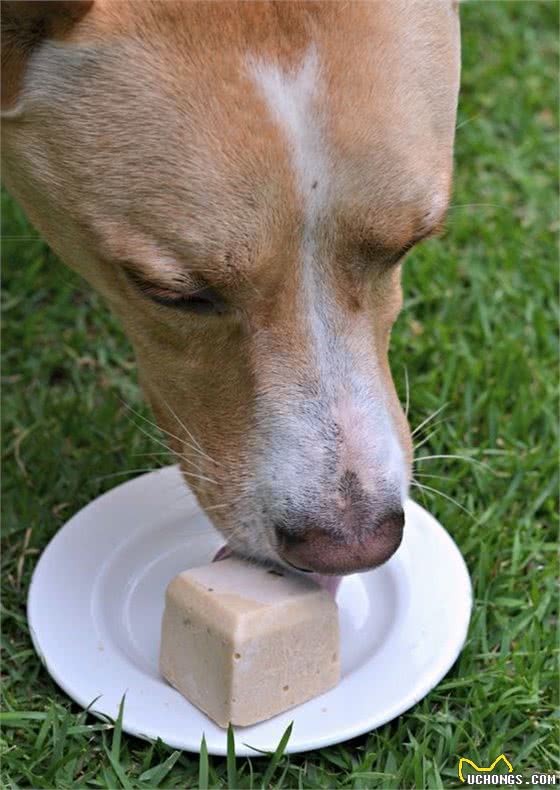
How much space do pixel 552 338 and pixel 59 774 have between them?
2511 millimetres

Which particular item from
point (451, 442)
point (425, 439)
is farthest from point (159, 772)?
point (451, 442)

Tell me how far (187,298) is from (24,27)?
0.77 meters

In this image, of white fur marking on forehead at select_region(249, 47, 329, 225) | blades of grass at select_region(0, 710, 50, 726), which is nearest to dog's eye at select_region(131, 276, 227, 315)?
white fur marking on forehead at select_region(249, 47, 329, 225)

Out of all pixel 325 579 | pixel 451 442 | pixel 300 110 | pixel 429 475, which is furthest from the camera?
pixel 451 442

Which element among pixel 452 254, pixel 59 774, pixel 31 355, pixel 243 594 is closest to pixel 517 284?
pixel 452 254

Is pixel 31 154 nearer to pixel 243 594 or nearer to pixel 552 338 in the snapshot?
pixel 243 594

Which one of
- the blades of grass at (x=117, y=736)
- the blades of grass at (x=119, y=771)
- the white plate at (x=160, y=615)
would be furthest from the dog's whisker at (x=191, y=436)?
the blades of grass at (x=119, y=771)

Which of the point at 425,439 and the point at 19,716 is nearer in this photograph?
the point at 19,716

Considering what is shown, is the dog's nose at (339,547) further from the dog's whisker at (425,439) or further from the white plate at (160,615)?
the dog's whisker at (425,439)

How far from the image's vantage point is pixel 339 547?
2898mm

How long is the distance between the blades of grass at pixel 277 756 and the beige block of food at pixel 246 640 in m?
0.11

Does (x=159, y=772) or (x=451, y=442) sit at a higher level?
(x=159, y=772)

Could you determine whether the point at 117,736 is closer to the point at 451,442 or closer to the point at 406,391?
the point at 406,391

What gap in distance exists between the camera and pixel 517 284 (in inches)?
192
